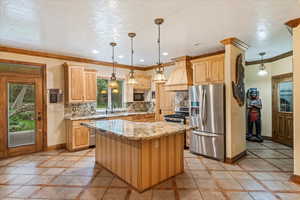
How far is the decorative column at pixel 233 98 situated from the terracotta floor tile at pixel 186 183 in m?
1.31

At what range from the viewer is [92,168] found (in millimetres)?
3533

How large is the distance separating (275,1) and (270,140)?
4941mm

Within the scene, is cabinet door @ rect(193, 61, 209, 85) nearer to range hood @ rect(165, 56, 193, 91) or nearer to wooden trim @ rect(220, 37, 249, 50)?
range hood @ rect(165, 56, 193, 91)

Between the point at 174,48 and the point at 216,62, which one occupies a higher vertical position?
the point at 174,48

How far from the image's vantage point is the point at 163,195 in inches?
99.9

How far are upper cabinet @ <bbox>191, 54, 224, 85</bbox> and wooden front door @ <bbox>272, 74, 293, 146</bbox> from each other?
2.48 meters

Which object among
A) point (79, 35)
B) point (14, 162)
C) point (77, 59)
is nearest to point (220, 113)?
point (79, 35)

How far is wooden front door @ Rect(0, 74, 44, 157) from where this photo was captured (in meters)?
4.16

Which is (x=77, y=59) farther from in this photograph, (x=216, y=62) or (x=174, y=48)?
(x=216, y=62)

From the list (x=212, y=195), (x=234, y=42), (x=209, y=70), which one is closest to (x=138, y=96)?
(x=209, y=70)

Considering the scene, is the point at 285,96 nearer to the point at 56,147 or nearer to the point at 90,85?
the point at 90,85

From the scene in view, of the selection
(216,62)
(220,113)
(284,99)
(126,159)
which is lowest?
(126,159)

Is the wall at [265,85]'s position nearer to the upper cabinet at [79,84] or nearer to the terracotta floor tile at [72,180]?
the upper cabinet at [79,84]

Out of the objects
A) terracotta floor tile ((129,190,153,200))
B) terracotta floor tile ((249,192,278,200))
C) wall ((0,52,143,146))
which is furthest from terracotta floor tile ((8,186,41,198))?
terracotta floor tile ((249,192,278,200))
